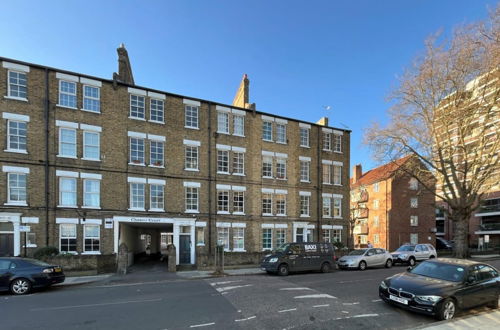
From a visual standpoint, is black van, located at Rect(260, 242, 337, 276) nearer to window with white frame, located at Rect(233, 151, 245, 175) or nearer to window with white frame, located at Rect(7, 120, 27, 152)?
window with white frame, located at Rect(233, 151, 245, 175)

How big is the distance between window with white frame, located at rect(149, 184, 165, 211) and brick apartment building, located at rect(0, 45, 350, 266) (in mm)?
67

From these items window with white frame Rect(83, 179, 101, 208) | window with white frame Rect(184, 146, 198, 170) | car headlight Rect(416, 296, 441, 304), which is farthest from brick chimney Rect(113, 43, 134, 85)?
car headlight Rect(416, 296, 441, 304)

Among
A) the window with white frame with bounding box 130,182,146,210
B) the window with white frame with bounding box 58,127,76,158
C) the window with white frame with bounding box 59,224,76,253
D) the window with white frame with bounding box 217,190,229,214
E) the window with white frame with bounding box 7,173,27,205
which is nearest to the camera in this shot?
the window with white frame with bounding box 7,173,27,205

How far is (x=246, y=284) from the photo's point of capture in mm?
13148

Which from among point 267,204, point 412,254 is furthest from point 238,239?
point 412,254

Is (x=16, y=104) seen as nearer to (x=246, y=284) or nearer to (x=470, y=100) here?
(x=246, y=284)

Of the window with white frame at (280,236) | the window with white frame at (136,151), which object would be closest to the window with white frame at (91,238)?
the window with white frame at (136,151)

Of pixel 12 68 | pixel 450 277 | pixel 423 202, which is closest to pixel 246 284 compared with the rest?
pixel 450 277

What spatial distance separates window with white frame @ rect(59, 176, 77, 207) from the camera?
18078mm

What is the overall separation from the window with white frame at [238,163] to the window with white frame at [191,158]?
10.0 ft

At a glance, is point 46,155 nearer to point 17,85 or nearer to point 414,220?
point 17,85

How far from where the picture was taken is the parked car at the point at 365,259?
19.6 m

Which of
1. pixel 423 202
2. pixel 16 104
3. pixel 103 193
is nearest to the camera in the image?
pixel 16 104

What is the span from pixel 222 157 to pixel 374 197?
2616 centimetres
